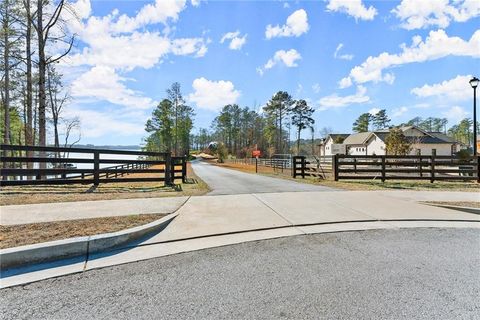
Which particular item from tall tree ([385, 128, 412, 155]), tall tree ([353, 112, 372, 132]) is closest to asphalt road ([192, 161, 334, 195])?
tall tree ([385, 128, 412, 155])

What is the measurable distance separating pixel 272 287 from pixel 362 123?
79793mm

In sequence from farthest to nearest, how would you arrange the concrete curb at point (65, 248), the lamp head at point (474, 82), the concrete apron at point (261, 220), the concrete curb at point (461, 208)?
the lamp head at point (474, 82) → the concrete curb at point (461, 208) → the concrete apron at point (261, 220) → the concrete curb at point (65, 248)

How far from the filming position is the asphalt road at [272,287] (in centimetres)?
265

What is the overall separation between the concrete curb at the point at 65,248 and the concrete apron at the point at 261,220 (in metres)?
0.15

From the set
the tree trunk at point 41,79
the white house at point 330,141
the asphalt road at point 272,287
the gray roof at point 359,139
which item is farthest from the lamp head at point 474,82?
the white house at point 330,141

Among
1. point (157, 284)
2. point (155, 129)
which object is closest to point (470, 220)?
point (157, 284)

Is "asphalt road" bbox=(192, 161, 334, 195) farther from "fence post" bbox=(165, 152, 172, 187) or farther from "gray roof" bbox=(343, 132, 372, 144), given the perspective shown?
"gray roof" bbox=(343, 132, 372, 144)

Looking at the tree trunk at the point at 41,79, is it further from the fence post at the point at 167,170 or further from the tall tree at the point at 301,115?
the tall tree at the point at 301,115

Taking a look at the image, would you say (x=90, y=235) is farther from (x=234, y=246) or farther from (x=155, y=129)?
(x=155, y=129)

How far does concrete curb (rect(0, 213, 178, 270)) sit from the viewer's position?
3.56 metres

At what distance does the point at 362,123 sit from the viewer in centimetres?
7588

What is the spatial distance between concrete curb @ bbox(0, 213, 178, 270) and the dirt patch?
24 centimetres

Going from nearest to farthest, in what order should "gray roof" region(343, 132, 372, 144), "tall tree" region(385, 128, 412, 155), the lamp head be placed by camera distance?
the lamp head → "tall tree" region(385, 128, 412, 155) → "gray roof" region(343, 132, 372, 144)

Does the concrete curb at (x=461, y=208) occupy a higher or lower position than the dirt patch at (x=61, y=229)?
lower
